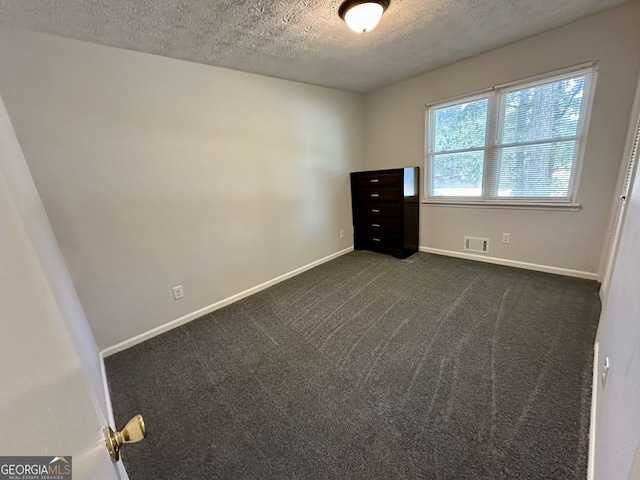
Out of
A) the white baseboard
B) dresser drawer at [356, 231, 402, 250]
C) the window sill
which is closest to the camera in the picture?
the white baseboard

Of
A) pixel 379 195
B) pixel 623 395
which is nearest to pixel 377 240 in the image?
pixel 379 195

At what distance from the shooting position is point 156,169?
213cm

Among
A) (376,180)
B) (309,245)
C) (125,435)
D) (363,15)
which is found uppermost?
(363,15)

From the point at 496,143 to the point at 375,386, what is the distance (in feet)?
9.42

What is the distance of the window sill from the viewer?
254 cm

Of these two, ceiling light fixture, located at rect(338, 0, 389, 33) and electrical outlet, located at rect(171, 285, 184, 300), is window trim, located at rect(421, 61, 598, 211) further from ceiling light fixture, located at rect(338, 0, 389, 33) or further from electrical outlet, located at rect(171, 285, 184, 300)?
electrical outlet, located at rect(171, 285, 184, 300)

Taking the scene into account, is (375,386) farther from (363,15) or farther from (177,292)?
(363,15)

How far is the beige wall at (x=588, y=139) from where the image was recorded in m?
2.14

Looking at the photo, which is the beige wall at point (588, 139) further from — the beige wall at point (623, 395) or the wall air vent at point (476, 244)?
the beige wall at point (623, 395)

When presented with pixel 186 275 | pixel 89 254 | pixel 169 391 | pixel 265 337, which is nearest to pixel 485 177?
pixel 265 337

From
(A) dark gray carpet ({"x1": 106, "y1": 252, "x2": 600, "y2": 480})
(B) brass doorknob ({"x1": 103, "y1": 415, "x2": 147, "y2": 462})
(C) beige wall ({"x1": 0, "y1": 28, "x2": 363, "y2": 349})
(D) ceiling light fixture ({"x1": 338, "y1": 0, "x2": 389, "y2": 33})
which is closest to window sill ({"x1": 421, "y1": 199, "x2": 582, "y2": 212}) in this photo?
(A) dark gray carpet ({"x1": 106, "y1": 252, "x2": 600, "y2": 480})

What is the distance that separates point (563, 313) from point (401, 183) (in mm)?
2024

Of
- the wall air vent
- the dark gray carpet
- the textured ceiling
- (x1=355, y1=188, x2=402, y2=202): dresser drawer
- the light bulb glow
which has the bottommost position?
the dark gray carpet

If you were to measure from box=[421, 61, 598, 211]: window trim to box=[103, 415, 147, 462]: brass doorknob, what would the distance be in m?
3.50
